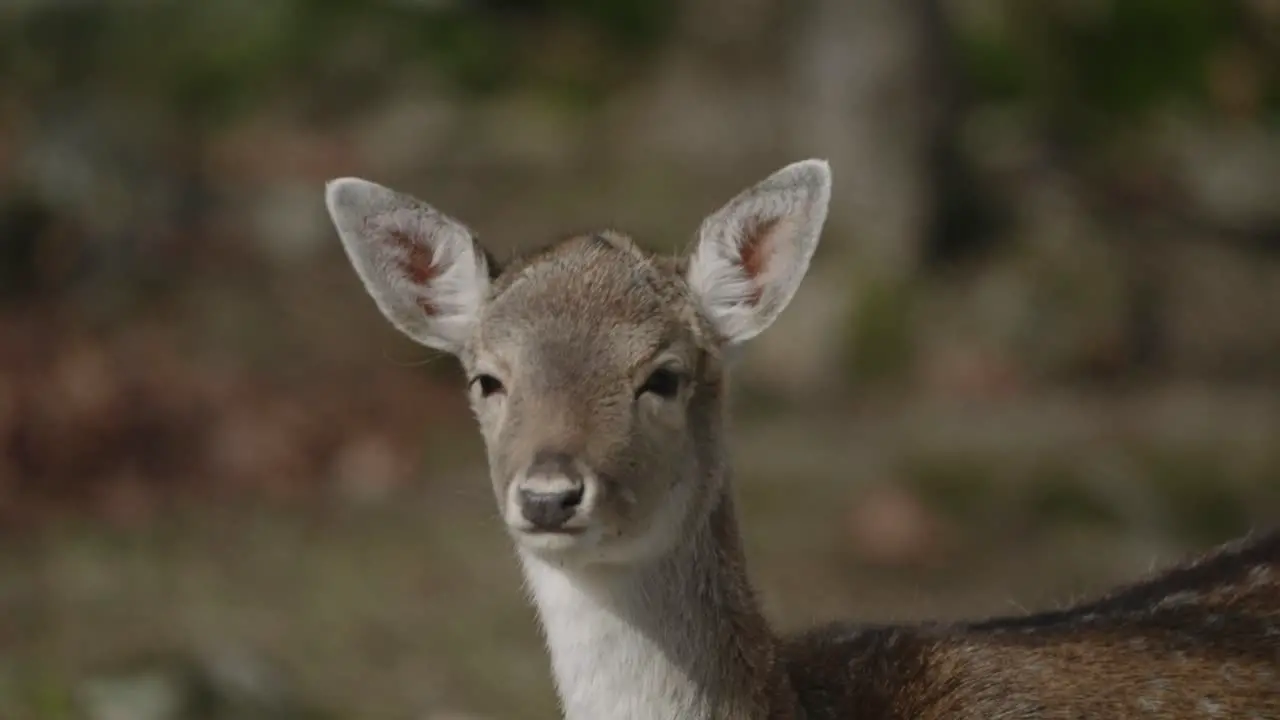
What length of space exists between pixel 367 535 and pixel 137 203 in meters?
4.89

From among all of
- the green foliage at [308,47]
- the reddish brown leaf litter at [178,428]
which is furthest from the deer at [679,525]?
the green foliage at [308,47]

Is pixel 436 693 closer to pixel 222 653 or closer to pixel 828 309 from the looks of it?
pixel 222 653

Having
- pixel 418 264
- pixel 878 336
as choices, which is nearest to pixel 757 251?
pixel 418 264

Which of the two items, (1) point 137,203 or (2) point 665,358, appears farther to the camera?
(1) point 137,203

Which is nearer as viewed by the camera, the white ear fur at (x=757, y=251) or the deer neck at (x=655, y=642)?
the deer neck at (x=655, y=642)

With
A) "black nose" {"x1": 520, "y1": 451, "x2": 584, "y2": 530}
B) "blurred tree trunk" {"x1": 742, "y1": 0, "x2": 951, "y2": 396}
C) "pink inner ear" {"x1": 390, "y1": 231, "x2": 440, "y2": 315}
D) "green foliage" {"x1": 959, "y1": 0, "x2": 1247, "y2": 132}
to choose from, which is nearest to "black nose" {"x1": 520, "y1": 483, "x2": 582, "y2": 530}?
"black nose" {"x1": 520, "y1": 451, "x2": 584, "y2": 530}

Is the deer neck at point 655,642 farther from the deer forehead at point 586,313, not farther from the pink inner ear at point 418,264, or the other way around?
the pink inner ear at point 418,264

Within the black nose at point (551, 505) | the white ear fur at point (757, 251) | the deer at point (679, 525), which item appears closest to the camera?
the black nose at point (551, 505)

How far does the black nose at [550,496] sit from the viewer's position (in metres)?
4.74

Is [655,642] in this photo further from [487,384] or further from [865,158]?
[865,158]

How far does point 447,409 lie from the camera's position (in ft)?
39.1

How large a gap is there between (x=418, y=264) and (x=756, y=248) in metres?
0.89

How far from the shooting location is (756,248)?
5.53 meters

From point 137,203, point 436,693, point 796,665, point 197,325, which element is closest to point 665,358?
point 796,665
